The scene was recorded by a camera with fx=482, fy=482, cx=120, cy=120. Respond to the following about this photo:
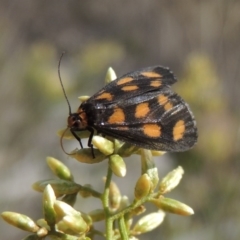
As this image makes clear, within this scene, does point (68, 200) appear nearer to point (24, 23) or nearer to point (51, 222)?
point (51, 222)

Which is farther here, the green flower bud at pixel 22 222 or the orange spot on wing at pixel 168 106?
the orange spot on wing at pixel 168 106

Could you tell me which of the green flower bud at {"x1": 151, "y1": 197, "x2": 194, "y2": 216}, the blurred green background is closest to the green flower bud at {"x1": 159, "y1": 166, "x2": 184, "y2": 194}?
the green flower bud at {"x1": 151, "y1": 197, "x2": 194, "y2": 216}

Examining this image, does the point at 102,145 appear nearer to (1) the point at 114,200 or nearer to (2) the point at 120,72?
(1) the point at 114,200

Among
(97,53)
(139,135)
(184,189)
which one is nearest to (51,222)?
(139,135)

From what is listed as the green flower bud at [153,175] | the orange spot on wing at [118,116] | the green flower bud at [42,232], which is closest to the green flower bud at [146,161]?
the green flower bud at [153,175]

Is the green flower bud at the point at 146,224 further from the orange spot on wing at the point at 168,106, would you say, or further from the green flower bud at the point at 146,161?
the orange spot on wing at the point at 168,106

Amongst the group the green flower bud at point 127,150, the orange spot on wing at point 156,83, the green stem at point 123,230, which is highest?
the orange spot on wing at point 156,83

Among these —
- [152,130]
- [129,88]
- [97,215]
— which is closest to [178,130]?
[152,130]
